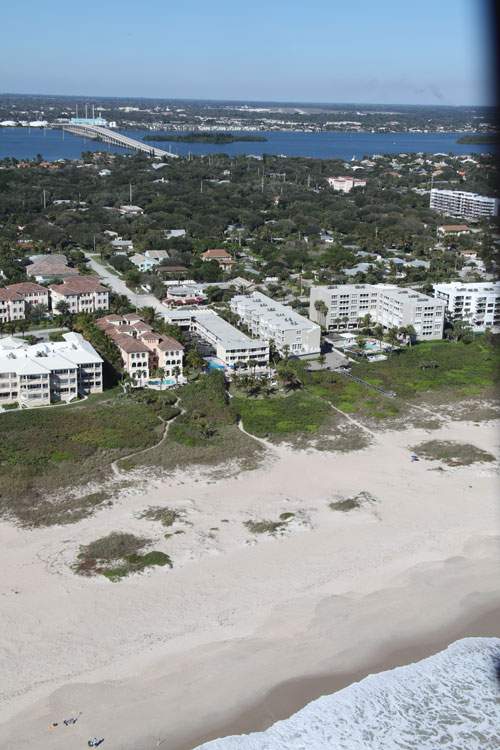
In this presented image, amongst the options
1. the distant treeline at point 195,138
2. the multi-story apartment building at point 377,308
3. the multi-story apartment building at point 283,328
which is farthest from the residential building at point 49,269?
the distant treeline at point 195,138

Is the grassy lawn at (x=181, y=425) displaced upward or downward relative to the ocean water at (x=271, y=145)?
downward

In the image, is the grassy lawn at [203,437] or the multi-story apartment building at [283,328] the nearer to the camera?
the grassy lawn at [203,437]

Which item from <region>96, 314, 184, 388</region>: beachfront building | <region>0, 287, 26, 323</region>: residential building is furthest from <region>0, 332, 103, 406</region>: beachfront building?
<region>0, 287, 26, 323</region>: residential building

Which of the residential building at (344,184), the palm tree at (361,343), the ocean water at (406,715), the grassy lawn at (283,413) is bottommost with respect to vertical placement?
the ocean water at (406,715)

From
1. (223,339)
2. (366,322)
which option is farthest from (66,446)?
(366,322)

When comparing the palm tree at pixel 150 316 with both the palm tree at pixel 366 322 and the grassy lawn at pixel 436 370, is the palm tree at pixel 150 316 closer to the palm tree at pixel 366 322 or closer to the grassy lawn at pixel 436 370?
the grassy lawn at pixel 436 370

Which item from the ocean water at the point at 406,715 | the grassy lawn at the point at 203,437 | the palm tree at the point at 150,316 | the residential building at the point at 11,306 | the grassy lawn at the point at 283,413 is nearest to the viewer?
the ocean water at the point at 406,715
